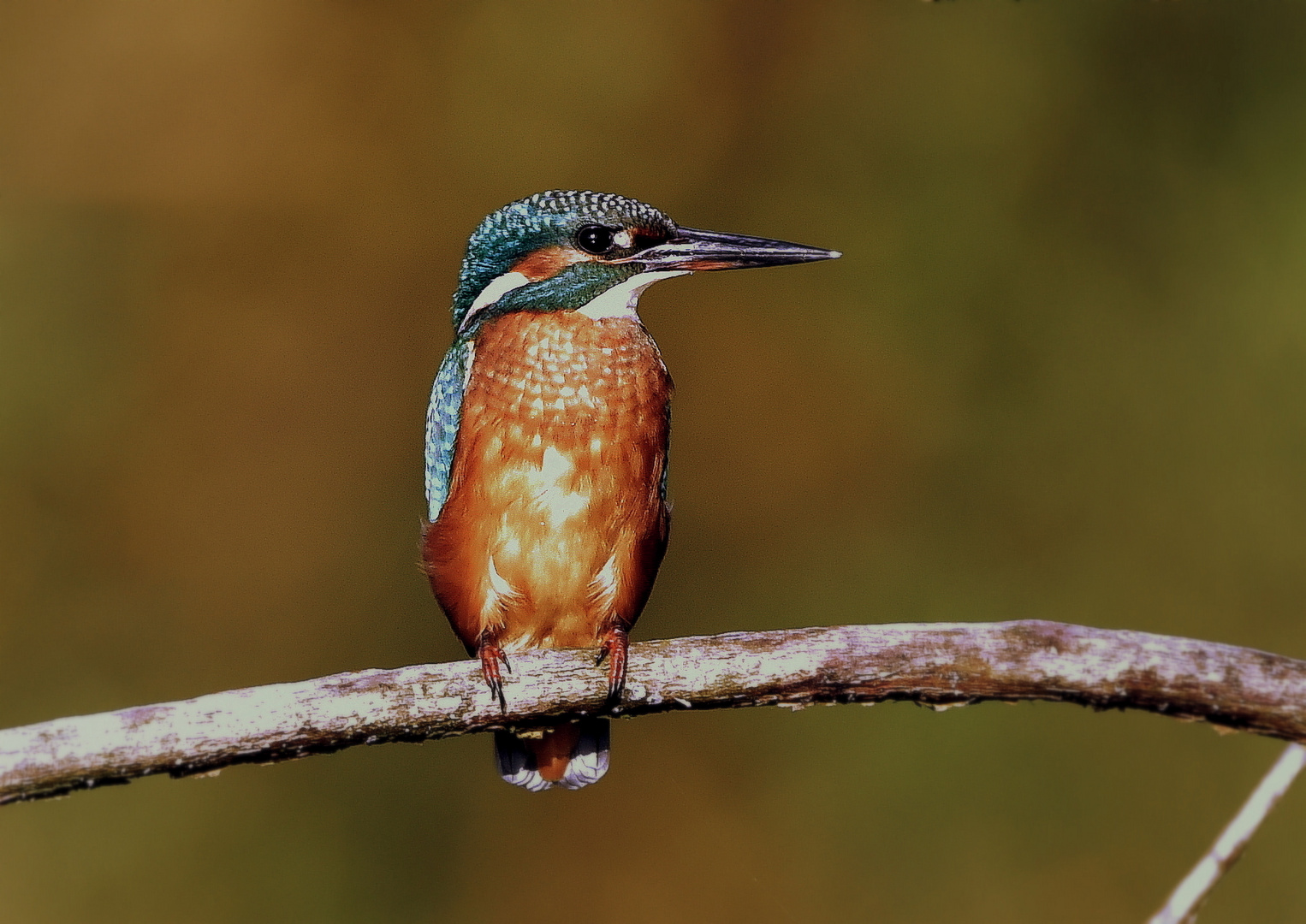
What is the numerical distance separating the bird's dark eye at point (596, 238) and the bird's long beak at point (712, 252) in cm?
5

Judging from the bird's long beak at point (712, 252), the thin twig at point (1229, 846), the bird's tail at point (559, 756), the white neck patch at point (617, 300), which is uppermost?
the bird's long beak at point (712, 252)

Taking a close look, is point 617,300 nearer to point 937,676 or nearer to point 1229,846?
point 937,676

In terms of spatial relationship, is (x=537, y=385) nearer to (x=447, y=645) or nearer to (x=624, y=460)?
(x=624, y=460)

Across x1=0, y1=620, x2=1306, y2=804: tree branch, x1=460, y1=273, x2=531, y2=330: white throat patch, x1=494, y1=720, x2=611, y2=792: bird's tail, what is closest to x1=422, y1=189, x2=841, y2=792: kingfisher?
x1=460, y1=273, x2=531, y2=330: white throat patch

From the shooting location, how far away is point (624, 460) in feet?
7.35

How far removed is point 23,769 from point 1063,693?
1450mm

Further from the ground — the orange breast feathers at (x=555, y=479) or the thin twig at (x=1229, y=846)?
the orange breast feathers at (x=555, y=479)

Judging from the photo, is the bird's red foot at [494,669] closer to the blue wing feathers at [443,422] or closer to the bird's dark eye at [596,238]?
the blue wing feathers at [443,422]

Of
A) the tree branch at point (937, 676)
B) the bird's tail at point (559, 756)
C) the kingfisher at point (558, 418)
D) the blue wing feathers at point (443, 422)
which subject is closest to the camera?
the tree branch at point (937, 676)

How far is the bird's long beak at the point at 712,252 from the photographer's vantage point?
6.86 ft

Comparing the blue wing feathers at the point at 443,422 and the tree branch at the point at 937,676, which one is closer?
the tree branch at the point at 937,676

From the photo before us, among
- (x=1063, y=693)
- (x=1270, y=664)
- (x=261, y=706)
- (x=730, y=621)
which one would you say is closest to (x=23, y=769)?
(x=261, y=706)

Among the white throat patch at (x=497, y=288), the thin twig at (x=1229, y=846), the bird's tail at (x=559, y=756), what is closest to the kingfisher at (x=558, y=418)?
the white throat patch at (x=497, y=288)

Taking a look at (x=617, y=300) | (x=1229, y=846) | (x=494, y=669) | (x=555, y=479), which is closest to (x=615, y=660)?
(x=494, y=669)
